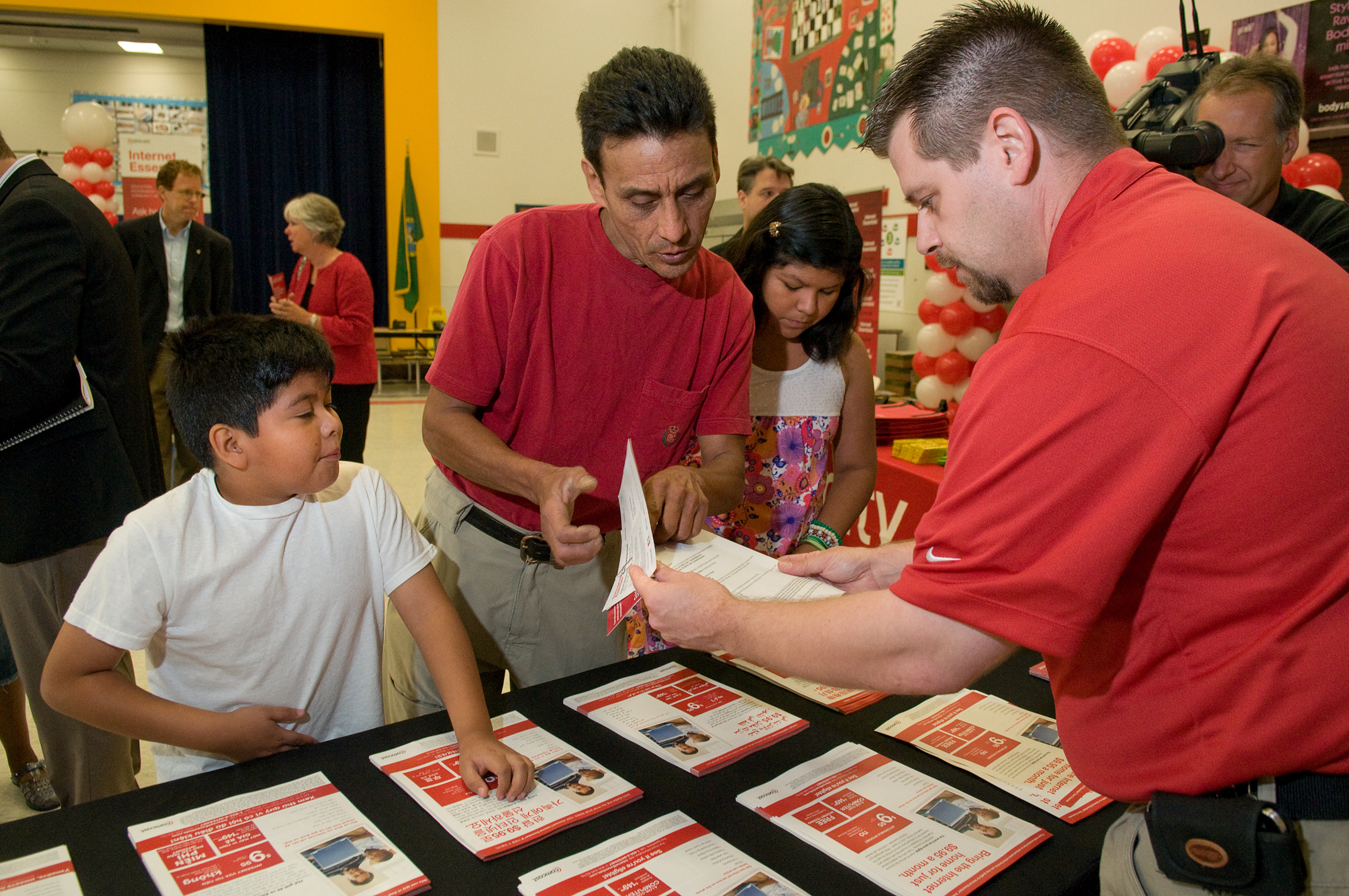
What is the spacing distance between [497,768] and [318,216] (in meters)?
4.12

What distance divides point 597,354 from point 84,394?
1233 mm

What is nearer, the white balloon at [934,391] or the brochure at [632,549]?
the brochure at [632,549]

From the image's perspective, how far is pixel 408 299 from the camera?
9281 mm

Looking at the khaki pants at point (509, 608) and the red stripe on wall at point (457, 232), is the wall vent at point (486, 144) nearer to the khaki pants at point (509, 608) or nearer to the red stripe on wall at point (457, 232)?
the red stripe on wall at point (457, 232)

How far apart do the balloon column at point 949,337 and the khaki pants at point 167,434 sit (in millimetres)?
3681

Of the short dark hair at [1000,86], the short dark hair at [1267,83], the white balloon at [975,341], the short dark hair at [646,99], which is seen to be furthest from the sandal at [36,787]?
the white balloon at [975,341]

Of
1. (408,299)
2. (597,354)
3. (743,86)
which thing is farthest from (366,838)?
(408,299)

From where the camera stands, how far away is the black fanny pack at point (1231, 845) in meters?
0.73

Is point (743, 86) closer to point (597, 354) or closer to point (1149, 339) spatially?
point (597, 354)

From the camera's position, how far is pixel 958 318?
4184mm

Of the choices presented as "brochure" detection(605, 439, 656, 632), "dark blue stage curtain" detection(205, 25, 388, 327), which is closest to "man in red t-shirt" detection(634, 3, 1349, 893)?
"brochure" detection(605, 439, 656, 632)

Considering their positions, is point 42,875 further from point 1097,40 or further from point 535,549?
point 1097,40

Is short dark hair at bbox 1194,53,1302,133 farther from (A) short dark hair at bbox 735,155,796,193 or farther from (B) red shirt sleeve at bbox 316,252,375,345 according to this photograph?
(B) red shirt sleeve at bbox 316,252,375,345

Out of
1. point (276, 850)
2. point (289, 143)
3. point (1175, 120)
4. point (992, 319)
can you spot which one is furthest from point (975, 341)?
point (289, 143)
